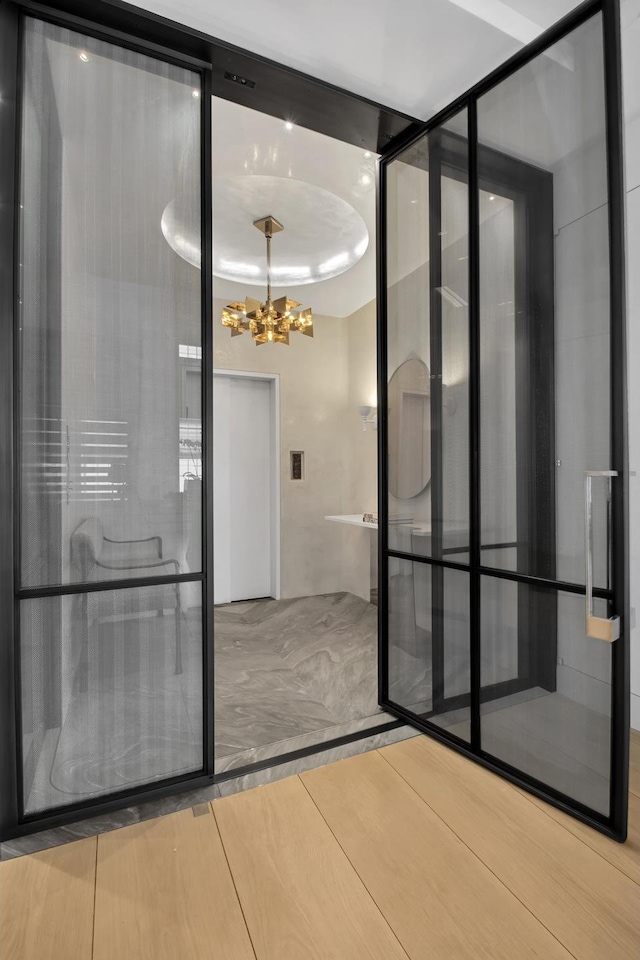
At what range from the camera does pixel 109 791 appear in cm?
175

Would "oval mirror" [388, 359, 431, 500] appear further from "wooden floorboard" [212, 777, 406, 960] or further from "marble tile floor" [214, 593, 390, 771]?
"wooden floorboard" [212, 777, 406, 960]

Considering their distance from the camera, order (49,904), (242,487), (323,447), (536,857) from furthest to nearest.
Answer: (323,447) → (242,487) → (536,857) → (49,904)

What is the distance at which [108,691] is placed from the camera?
1.74 m

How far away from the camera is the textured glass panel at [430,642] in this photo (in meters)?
2.10

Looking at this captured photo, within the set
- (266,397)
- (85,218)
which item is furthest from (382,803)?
(266,397)

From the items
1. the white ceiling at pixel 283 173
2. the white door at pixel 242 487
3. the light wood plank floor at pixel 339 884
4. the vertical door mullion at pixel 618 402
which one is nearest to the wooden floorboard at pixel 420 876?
the light wood plank floor at pixel 339 884

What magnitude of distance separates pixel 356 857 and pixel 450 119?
2764 mm

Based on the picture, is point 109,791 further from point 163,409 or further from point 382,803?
point 163,409

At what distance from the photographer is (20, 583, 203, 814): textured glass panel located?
1654mm

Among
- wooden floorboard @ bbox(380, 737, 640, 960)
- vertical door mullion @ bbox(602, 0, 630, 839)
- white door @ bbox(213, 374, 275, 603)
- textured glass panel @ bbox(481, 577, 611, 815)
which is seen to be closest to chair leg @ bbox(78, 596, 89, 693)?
wooden floorboard @ bbox(380, 737, 640, 960)

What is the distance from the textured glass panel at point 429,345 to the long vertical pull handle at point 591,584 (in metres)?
0.55

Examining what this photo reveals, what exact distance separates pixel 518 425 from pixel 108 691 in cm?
174

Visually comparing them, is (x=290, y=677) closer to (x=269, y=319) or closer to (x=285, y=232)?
(x=269, y=319)

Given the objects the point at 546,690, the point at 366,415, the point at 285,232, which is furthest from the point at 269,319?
the point at 546,690
